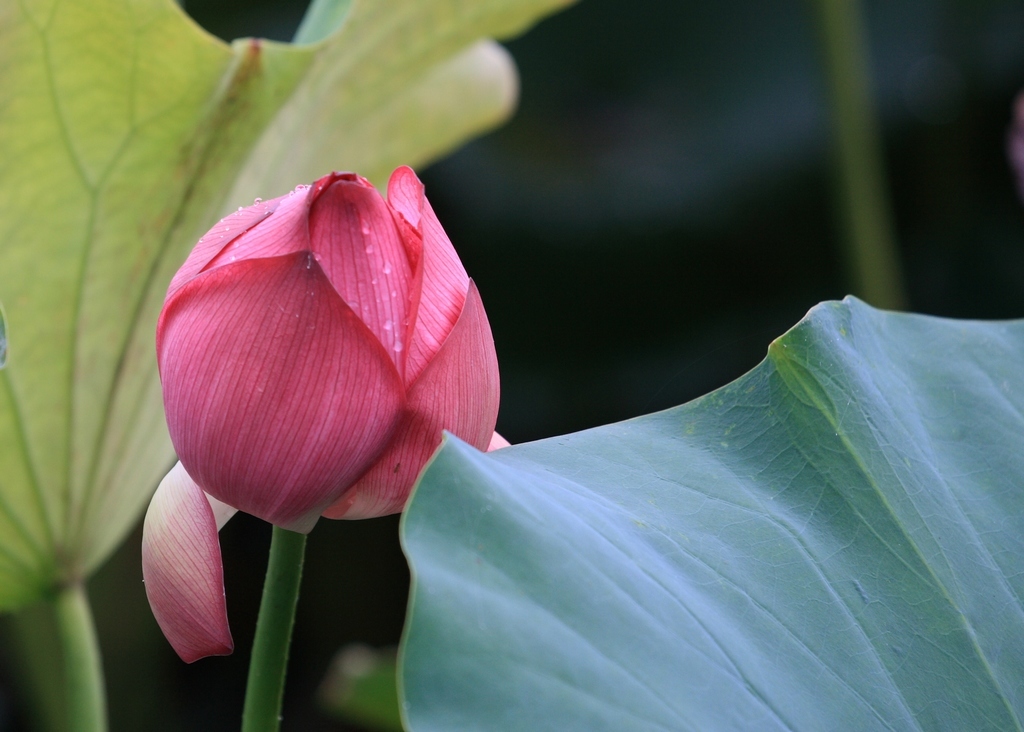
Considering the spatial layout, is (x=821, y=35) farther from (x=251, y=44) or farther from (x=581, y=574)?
(x=581, y=574)

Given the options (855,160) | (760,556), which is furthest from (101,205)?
(855,160)

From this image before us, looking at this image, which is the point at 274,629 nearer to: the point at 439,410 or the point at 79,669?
the point at 439,410

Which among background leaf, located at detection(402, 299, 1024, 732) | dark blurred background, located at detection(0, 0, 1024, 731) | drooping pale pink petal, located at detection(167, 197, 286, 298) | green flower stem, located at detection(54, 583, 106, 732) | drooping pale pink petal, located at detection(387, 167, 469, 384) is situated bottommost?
dark blurred background, located at detection(0, 0, 1024, 731)

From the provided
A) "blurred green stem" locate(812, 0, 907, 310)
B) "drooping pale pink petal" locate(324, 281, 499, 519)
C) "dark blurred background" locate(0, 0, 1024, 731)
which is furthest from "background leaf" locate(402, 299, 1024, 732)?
"dark blurred background" locate(0, 0, 1024, 731)

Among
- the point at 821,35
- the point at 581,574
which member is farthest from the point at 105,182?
the point at 821,35

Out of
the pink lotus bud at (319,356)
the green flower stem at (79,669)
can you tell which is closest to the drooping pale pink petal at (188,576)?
the pink lotus bud at (319,356)

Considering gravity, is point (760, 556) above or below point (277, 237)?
below

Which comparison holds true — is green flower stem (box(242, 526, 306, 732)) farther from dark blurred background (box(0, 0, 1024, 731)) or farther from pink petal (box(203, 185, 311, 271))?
dark blurred background (box(0, 0, 1024, 731))
